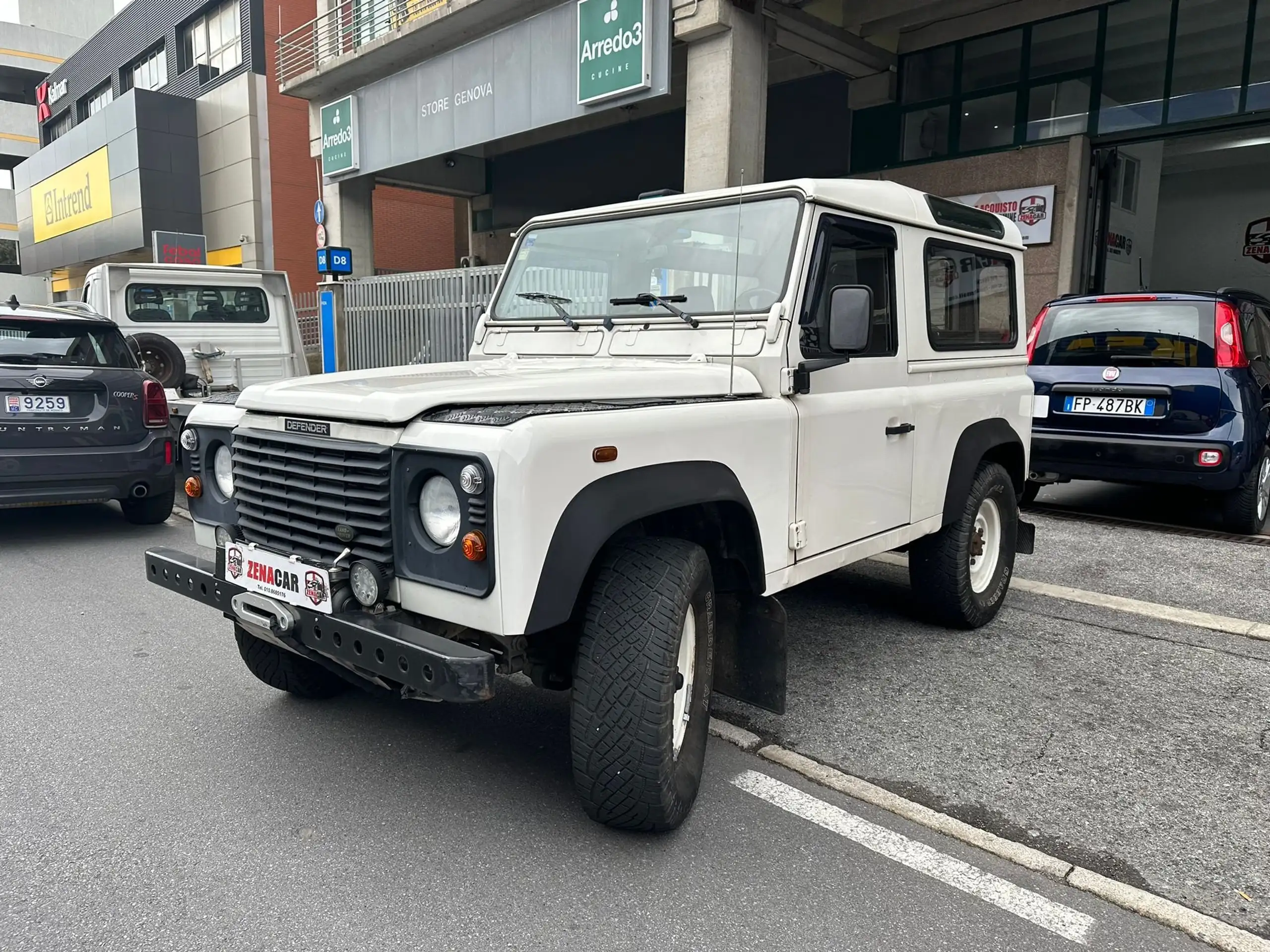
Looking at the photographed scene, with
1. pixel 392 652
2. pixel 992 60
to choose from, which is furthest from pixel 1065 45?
pixel 392 652

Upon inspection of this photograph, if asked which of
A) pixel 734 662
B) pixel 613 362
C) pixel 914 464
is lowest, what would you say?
pixel 734 662

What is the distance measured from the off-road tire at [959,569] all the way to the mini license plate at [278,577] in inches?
117

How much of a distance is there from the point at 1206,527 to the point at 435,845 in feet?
22.2

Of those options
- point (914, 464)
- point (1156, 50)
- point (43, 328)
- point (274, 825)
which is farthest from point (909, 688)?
point (1156, 50)

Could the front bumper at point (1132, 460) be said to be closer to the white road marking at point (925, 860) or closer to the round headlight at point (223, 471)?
the white road marking at point (925, 860)

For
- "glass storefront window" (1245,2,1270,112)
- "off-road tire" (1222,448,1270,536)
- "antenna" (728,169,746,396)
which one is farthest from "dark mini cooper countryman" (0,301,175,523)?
"glass storefront window" (1245,2,1270,112)

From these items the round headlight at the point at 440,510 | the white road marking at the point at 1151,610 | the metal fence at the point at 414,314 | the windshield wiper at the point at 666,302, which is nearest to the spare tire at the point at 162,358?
the metal fence at the point at 414,314

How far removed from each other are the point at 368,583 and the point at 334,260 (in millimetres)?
14727

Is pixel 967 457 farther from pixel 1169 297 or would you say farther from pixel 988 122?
pixel 988 122

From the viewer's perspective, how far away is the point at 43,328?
21.6 ft

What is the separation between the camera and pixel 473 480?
7.72 feet

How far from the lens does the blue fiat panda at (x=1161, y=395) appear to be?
6555 mm

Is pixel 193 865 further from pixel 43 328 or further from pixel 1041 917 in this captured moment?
pixel 43 328

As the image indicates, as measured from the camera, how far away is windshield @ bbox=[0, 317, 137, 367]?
648 cm
